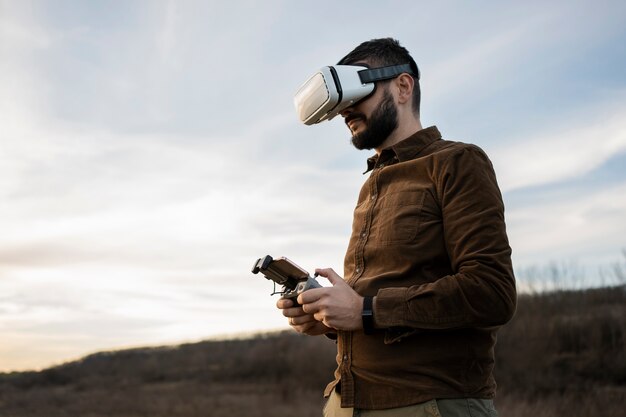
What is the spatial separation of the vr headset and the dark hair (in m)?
0.03

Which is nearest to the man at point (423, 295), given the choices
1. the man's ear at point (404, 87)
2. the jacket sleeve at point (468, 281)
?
the jacket sleeve at point (468, 281)

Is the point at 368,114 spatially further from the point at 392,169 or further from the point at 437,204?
the point at 437,204

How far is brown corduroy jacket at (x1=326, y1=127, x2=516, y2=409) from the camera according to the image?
198cm

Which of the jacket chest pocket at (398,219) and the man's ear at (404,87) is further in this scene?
the man's ear at (404,87)

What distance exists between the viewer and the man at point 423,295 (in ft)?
6.49

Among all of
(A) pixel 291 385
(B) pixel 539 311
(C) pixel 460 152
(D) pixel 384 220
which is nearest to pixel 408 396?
(D) pixel 384 220

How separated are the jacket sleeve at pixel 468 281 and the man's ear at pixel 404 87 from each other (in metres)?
0.52

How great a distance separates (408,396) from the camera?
201cm

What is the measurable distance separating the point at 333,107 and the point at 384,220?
50 cm

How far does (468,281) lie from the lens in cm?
195

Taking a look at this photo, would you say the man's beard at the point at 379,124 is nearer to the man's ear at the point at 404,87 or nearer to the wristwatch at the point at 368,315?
Result: the man's ear at the point at 404,87

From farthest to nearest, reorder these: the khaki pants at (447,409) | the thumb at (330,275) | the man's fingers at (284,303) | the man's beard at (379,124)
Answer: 1. the man's beard at (379,124)
2. the man's fingers at (284,303)
3. the thumb at (330,275)
4. the khaki pants at (447,409)

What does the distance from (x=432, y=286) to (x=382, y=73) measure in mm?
883

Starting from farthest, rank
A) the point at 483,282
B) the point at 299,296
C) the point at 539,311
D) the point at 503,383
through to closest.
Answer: the point at 539,311 < the point at 503,383 < the point at 299,296 < the point at 483,282
